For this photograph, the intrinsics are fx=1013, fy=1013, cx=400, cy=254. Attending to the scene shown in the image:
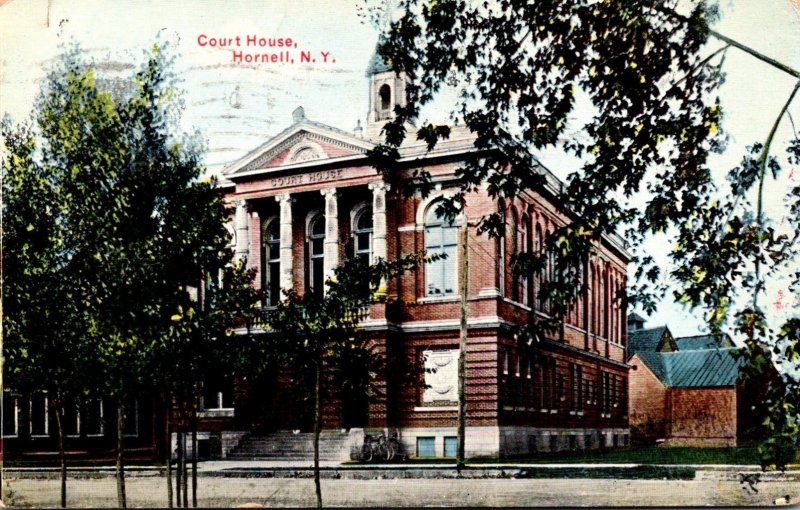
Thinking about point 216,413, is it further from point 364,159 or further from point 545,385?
point 545,385

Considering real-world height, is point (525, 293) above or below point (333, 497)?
above

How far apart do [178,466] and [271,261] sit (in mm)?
1799

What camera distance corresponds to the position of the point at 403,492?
7980 mm

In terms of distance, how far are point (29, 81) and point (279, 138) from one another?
2.08 m

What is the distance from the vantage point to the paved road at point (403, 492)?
26.1ft

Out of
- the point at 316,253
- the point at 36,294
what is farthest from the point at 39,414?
the point at 316,253

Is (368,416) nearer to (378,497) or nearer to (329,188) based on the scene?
(378,497)

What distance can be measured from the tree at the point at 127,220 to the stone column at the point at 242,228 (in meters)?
0.10

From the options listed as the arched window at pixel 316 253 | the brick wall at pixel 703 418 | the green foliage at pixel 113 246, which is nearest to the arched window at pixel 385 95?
the arched window at pixel 316 253

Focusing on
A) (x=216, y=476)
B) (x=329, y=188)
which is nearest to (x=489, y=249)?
(x=329, y=188)

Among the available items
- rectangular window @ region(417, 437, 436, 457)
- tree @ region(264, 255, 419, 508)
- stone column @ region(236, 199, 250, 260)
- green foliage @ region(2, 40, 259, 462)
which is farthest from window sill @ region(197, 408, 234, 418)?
rectangular window @ region(417, 437, 436, 457)

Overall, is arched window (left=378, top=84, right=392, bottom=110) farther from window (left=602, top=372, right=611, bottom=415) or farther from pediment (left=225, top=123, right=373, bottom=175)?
window (left=602, top=372, right=611, bottom=415)

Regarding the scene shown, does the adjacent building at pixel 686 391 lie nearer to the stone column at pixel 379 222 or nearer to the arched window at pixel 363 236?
the stone column at pixel 379 222

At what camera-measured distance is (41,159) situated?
324 inches
